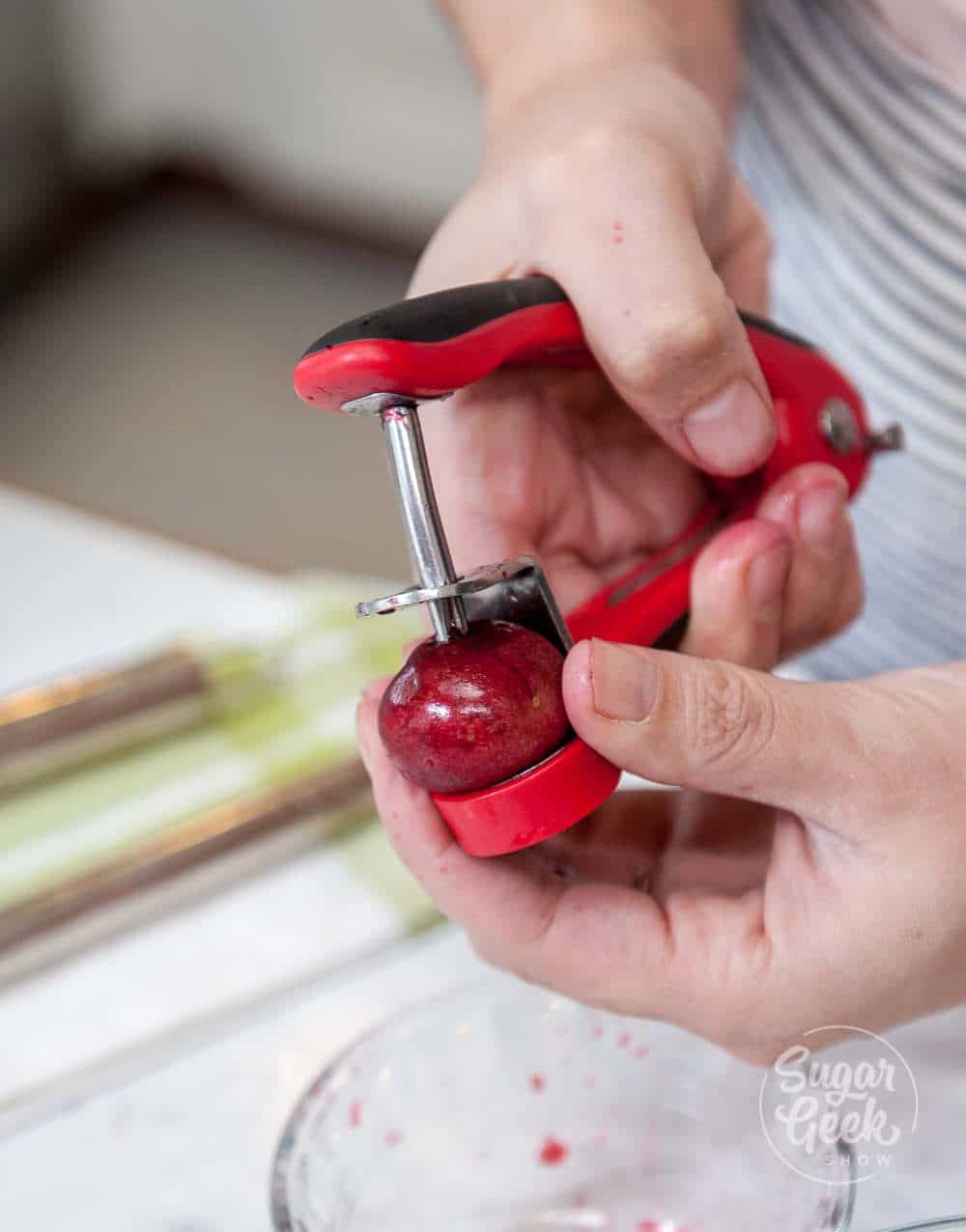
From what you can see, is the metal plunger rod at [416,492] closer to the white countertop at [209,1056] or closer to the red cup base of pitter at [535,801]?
the red cup base of pitter at [535,801]

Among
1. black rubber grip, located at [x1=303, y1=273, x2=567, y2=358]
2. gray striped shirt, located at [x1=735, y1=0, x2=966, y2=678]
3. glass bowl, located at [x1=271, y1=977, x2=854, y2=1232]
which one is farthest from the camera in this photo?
gray striped shirt, located at [x1=735, y1=0, x2=966, y2=678]

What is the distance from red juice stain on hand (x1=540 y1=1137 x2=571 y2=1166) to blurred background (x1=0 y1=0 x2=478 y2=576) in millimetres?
1577

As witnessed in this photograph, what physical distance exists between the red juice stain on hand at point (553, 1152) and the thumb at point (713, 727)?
221 mm

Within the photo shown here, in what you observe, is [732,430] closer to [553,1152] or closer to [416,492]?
[416,492]

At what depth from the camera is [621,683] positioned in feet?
1.71

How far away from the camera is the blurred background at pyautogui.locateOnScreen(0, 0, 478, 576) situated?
242 cm

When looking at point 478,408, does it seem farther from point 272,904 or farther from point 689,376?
point 272,904

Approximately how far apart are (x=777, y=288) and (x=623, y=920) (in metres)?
0.63

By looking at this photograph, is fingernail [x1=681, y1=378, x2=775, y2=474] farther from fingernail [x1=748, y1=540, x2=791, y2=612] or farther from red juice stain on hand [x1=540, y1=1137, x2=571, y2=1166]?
red juice stain on hand [x1=540, y1=1137, x2=571, y2=1166]

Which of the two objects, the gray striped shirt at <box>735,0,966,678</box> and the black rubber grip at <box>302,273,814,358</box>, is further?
the gray striped shirt at <box>735,0,966,678</box>

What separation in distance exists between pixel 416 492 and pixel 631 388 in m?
0.18

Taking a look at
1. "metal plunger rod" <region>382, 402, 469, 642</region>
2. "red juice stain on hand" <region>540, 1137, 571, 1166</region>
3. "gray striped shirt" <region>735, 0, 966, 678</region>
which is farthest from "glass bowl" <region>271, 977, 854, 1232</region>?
"gray striped shirt" <region>735, 0, 966, 678</region>

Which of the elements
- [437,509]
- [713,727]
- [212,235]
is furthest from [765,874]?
[212,235]

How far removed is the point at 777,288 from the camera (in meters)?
1.06
